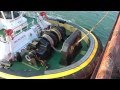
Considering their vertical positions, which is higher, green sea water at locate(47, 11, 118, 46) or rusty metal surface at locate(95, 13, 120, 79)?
rusty metal surface at locate(95, 13, 120, 79)

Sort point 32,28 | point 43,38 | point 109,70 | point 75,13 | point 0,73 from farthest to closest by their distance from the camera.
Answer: point 75,13
point 32,28
point 43,38
point 0,73
point 109,70

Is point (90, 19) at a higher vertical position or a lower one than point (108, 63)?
lower

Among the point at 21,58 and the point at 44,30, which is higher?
the point at 44,30

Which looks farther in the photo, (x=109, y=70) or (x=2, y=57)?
(x=2, y=57)

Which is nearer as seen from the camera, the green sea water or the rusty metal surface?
the rusty metal surface

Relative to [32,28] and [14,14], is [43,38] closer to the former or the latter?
[32,28]

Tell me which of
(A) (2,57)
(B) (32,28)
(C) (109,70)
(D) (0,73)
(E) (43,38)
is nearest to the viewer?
(C) (109,70)

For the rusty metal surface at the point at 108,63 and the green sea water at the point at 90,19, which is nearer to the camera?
the rusty metal surface at the point at 108,63

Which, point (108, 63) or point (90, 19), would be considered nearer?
point (108, 63)

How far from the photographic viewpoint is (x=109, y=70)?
4.11 m

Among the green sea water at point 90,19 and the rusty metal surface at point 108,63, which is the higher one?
the rusty metal surface at point 108,63

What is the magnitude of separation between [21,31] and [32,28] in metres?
0.59
